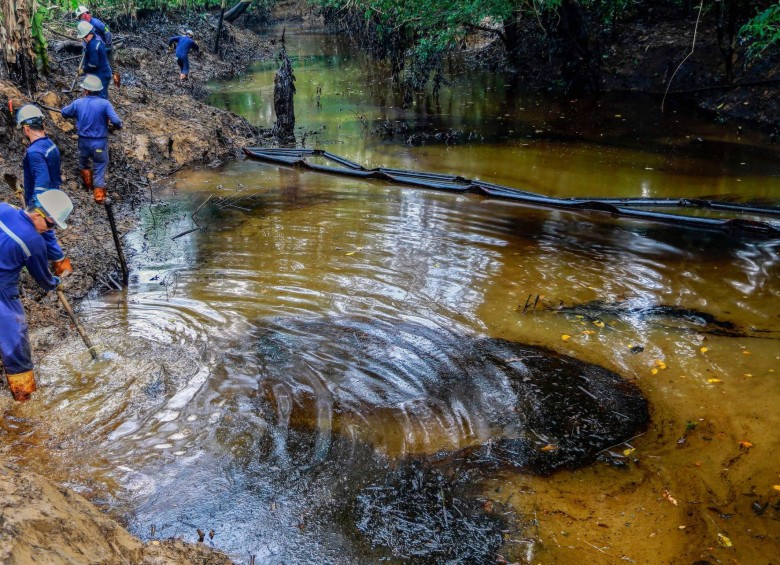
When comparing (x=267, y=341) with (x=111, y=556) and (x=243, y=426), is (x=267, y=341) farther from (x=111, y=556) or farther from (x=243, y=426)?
(x=111, y=556)

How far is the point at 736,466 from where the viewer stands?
4.54 meters

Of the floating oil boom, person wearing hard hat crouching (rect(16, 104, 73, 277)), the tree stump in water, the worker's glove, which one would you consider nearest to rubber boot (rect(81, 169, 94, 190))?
person wearing hard hat crouching (rect(16, 104, 73, 277))

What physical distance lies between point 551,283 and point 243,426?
4.19 meters

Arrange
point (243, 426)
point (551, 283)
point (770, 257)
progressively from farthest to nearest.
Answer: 1. point (770, 257)
2. point (551, 283)
3. point (243, 426)

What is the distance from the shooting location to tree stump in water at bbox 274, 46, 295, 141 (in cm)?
1403


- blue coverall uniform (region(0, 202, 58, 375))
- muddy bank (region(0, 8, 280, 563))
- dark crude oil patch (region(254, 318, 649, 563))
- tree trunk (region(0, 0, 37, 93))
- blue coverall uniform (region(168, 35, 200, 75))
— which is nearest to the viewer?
muddy bank (region(0, 8, 280, 563))

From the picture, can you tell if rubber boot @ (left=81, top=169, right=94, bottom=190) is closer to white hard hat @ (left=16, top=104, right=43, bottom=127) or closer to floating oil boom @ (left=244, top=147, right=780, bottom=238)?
white hard hat @ (left=16, top=104, right=43, bottom=127)

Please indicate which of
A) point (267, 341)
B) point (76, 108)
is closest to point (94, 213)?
point (76, 108)

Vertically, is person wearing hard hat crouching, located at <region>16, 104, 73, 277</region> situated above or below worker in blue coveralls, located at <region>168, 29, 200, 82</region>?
below

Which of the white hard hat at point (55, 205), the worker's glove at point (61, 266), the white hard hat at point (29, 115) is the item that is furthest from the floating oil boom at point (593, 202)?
the white hard hat at point (55, 205)

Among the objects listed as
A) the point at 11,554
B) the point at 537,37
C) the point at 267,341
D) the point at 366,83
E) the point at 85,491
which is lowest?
the point at 85,491

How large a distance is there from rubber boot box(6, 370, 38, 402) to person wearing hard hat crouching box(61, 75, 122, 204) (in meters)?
4.95

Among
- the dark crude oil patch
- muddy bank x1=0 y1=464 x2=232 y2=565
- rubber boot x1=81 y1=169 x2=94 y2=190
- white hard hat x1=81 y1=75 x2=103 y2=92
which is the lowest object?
the dark crude oil patch

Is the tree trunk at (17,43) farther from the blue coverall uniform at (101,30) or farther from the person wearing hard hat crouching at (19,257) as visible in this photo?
the person wearing hard hat crouching at (19,257)
